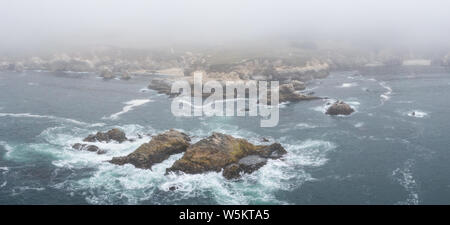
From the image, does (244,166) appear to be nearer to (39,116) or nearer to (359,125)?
(359,125)

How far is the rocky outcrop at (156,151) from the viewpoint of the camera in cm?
8012

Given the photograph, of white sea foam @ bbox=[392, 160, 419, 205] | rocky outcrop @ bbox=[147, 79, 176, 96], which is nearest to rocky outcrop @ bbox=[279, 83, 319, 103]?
rocky outcrop @ bbox=[147, 79, 176, 96]

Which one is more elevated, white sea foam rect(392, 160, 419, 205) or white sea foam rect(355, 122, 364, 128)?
white sea foam rect(355, 122, 364, 128)

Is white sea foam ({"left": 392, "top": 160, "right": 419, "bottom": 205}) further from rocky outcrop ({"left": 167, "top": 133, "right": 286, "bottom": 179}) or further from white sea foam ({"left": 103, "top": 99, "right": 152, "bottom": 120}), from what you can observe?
white sea foam ({"left": 103, "top": 99, "right": 152, "bottom": 120})

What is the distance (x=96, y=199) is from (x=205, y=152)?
78.8 feet

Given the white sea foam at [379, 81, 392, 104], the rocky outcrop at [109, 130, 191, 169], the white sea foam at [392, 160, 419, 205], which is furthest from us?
the white sea foam at [379, 81, 392, 104]

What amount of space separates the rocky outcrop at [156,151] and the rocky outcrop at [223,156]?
22.9 feet

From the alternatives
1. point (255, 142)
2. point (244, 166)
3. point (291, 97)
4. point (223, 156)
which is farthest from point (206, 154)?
point (291, 97)

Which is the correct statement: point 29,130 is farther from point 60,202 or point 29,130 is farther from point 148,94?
point 148,94

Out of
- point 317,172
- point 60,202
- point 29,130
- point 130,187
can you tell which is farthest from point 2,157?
point 317,172

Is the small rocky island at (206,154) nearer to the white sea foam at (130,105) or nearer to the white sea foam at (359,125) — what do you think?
the white sea foam at (359,125)

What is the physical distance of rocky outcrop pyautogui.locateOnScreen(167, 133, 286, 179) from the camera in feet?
249

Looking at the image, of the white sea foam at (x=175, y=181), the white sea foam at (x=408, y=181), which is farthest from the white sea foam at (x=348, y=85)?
the white sea foam at (x=408, y=181)

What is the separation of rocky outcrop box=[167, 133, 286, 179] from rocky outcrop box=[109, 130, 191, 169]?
698 cm
